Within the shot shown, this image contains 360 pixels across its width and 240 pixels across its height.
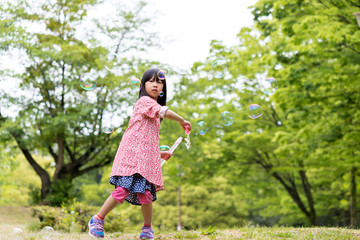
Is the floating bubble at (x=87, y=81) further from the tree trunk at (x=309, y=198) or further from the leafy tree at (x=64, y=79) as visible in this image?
the tree trunk at (x=309, y=198)

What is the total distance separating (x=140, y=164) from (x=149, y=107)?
605 mm

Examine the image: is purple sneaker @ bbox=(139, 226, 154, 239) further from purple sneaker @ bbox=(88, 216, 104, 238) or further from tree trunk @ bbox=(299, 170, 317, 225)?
tree trunk @ bbox=(299, 170, 317, 225)

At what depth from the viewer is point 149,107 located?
4039mm

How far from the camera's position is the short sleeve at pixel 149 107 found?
400 cm

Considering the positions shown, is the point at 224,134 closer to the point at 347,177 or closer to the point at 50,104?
the point at 347,177

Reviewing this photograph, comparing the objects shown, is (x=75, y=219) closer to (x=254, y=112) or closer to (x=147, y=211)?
(x=254, y=112)

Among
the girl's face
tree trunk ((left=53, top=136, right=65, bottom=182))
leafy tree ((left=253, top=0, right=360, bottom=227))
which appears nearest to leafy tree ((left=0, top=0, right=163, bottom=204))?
tree trunk ((left=53, top=136, right=65, bottom=182))

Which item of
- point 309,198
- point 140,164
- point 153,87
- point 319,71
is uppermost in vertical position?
point 153,87

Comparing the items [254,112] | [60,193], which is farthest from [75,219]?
[254,112]

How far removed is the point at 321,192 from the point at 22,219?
42.0ft

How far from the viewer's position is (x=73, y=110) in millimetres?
13406

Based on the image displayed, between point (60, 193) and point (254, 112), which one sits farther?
point (60, 193)

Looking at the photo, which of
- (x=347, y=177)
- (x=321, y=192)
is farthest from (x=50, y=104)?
(x=321, y=192)

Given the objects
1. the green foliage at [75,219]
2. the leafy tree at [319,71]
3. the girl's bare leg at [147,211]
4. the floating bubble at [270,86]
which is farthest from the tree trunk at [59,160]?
the girl's bare leg at [147,211]
